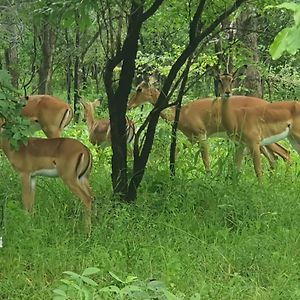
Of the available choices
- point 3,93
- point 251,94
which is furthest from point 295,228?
point 251,94

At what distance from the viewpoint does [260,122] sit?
764cm

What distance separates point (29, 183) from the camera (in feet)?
18.5

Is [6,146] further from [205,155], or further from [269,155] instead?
[269,155]

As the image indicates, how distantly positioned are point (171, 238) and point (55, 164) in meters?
1.37

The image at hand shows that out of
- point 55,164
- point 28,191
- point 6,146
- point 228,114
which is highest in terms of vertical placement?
point 228,114

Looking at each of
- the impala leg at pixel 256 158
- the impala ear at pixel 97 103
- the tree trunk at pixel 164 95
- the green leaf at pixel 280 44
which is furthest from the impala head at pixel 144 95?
the green leaf at pixel 280 44

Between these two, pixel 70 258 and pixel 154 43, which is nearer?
pixel 70 258

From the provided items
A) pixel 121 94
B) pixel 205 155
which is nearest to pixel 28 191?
pixel 121 94

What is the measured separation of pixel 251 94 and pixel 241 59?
3.95 metres

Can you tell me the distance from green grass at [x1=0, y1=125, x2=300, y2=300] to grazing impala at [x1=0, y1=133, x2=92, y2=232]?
134mm

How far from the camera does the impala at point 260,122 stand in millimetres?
7559

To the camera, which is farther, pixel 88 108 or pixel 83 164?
pixel 88 108

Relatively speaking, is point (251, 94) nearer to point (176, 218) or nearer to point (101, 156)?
point (101, 156)

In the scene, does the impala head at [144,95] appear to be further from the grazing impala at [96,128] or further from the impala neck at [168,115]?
the impala neck at [168,115]
